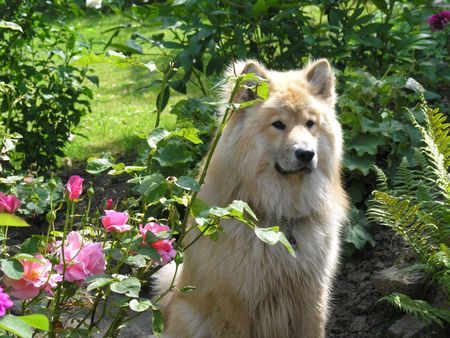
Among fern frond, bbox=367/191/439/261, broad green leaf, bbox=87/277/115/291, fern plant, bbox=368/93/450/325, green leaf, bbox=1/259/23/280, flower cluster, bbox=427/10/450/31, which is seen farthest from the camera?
flower cluster, bbox=427/10/450/31

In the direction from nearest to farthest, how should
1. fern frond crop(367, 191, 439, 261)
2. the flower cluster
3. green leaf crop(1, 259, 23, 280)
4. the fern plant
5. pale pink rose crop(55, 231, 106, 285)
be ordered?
green leaf crop(1, 259, 23, 280) < pale pink rose crop(55, 231, 106, 285) < the fern plant < fern frond crop(367, 191, 439, 261) < the flower cluster

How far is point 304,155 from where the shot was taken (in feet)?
12.7

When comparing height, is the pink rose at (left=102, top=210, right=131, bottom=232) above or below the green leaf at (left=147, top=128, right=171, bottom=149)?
below

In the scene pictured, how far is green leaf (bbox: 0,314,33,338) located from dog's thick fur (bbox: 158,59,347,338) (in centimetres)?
229

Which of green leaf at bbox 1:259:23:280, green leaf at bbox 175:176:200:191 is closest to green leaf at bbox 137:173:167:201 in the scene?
green leaf at bbox 175:176:200:191

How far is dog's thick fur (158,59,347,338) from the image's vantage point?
13.2 ft

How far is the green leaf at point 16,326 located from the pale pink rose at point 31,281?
63 cm

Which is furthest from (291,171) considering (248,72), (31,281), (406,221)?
(31,281)

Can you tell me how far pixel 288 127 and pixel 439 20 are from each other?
262 centimetres

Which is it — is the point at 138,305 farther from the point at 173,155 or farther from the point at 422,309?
the point at 173,155

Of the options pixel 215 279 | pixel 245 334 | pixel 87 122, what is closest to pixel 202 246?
pixel 215 279

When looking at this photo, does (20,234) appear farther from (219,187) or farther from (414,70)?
(414,70)

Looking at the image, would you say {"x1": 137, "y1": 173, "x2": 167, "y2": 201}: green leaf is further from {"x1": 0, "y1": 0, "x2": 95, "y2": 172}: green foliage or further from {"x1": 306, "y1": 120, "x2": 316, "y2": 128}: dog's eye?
{"x1": 0, "y1": 0, "x2": 95, "y2": 172}: green foliage

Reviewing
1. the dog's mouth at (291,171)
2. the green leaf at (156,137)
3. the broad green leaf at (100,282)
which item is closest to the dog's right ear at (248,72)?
the dog's mouth at (291,171)
